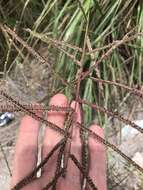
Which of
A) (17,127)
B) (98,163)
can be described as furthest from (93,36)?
(98,163)

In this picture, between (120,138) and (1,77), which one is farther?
(1,77)

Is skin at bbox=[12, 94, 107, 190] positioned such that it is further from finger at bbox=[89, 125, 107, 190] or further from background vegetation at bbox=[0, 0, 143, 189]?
background vegetation at bbox=[0, 0, 143, 189]

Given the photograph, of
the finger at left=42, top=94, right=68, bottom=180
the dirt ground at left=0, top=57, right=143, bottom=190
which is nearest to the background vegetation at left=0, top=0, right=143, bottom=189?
the dirt ground at left=0, top=57, right=143, bottom=190

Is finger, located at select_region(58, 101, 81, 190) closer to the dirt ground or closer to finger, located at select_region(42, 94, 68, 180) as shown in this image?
finger, located at select_region(42, 94, 68, 180)

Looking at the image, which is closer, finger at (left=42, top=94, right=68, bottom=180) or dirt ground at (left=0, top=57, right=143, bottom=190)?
finger at (left=42, top=94, right=68, bottom=180)

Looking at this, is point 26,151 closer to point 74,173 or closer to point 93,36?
point 74,173

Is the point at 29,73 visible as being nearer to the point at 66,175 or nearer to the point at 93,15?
the point at 93,15

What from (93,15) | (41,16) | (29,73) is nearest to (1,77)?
(29,73)

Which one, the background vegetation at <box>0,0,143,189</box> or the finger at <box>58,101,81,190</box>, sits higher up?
the background vegetation at <box>0,0,143,189</box>
